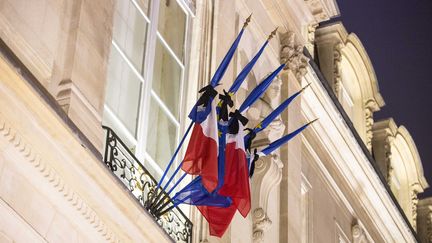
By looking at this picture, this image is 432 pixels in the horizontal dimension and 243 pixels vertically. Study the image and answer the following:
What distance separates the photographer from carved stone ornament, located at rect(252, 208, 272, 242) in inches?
591

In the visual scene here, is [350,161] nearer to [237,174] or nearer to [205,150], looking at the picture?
[237,174]

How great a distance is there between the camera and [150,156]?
1355cm

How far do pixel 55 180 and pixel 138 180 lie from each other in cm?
186

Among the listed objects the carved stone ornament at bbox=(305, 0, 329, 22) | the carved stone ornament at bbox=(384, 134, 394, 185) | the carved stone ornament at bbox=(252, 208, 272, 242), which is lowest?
the carved stone ornament at bbox=(252, 208, 272, 242)

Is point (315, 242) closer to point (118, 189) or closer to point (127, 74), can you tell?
point (127, 74)

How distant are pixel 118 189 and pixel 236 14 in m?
5.21

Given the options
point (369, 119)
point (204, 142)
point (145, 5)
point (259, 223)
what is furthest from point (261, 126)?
point (369, 119)

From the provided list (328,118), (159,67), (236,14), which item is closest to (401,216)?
(328,118)

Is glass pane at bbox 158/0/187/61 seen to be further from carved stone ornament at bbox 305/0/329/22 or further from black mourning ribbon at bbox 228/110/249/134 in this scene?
carved stone ornament at bbox 305/0/329/22

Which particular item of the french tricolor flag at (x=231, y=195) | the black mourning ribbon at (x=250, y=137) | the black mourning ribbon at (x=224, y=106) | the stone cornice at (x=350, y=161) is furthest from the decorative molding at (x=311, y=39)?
the french tricolor flag at (x=231, y=195)

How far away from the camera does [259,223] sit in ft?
49.6

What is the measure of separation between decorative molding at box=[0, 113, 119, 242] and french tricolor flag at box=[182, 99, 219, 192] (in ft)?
4.45

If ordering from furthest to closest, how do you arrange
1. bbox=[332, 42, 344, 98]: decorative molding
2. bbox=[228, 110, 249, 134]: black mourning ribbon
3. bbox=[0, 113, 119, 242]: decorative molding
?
bbox=[332, 42, 344, 98]: decorative molding
bbox=[228, 110, 249, 134]: black mourning ribbon
bbox=[0, 113, 119, 242]: decorative molding

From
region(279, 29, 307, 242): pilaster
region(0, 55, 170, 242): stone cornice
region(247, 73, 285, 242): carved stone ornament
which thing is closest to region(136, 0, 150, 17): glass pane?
region(247, 73, 285, 242): carved stone ornament
